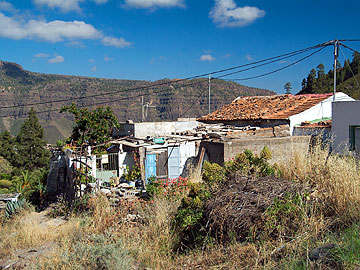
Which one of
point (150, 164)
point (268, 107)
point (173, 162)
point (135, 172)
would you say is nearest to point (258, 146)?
point (173, 162)

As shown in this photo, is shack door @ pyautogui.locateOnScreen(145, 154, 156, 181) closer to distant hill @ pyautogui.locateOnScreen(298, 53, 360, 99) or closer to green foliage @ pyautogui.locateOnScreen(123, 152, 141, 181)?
green foliage @ pyautogui.locateOnScreen(123, 152, 141, 181)

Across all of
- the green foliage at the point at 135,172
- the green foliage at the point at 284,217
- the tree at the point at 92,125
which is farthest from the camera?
the tree at the point at 92,125

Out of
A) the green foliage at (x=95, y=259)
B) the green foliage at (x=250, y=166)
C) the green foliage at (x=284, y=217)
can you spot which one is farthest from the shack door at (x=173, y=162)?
the green foliage at (x=284, y=217)

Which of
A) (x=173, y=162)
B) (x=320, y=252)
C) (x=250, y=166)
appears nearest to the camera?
(x=320, y=252)

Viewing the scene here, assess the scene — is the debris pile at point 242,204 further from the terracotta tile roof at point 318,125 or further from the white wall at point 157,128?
the white wall at point 157,128

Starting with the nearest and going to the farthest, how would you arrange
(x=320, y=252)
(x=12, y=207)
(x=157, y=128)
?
1. (x=320, y=252)
2. (x=12, y=207)
3. (x=157, y=128)

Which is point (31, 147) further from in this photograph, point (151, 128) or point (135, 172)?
point (135, 172)

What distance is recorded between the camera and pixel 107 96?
3179 inches

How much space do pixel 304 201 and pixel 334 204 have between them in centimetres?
Answer: 44

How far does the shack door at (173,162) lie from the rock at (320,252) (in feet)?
35.7

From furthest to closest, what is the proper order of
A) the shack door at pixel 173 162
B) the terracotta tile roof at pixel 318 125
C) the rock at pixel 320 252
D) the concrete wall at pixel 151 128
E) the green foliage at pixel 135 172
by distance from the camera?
the concrete wall at pixel 151 128 → the terracotta tile roof at pixel 318 125 → the shack door at pixel 173 162 → the green foliage at pixel 135 172 → the rock at pixel 320 252

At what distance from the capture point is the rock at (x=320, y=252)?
9.84 ft

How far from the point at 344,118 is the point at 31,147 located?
3415 centimetres

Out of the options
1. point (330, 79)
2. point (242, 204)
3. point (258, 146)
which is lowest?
point (242, 204)
